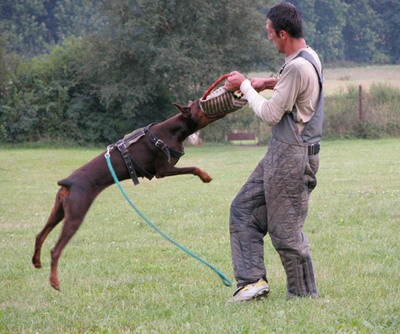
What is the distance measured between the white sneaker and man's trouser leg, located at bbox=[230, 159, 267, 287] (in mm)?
45

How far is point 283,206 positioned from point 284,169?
0.31 metres

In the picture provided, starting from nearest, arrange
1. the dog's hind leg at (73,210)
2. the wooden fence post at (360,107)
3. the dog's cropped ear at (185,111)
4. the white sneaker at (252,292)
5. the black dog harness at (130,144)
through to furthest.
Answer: the dog's hind leg at (73,210)
the black dog harness at (130,144)
the dog's cropped ear at (185,111)
the white sneaker at (252,292)
the wooden fence post at (360,107)

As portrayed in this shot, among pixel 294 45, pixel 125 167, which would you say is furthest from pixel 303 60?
pixel 125 167

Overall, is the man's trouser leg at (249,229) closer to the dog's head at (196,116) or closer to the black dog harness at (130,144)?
the dog's head at (196,116)

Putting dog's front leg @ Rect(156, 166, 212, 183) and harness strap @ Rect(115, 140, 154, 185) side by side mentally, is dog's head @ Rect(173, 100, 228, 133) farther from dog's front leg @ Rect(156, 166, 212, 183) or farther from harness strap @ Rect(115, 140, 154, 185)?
harness strap @ Rect(115, 140, 154, 185)

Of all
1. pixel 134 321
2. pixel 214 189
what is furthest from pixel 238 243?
pixel 214 189

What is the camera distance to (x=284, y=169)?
5.84 meters

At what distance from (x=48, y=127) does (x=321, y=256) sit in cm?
2935

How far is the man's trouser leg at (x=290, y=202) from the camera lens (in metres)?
5.84

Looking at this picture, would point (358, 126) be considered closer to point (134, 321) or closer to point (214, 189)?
point (214, 189)

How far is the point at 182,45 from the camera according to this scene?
1393 inches

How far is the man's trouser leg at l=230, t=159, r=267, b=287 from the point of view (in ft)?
20.4

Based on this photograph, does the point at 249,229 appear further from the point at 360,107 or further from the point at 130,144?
the point at 360,107

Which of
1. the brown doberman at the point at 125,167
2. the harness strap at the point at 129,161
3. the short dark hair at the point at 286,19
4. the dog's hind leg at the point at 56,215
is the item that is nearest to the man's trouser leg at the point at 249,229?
the brown doberman at the point at 125,167
